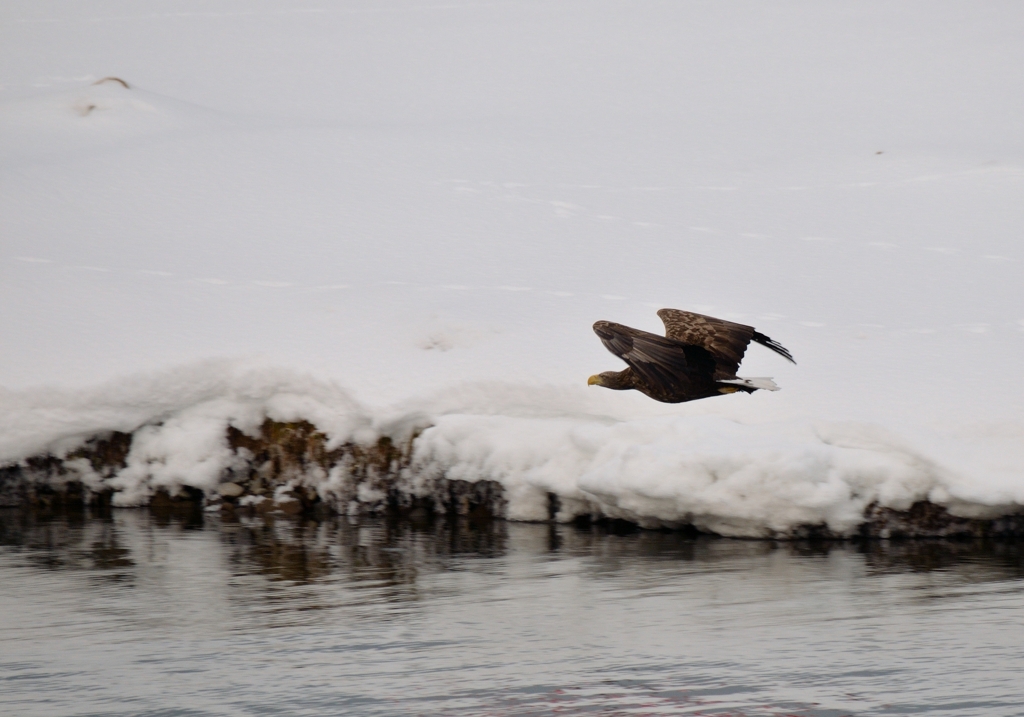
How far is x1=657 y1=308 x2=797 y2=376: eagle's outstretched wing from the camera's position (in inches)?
290

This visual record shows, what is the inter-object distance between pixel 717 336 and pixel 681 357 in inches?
19.0

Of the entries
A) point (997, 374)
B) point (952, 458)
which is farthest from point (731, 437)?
point (997, 374)

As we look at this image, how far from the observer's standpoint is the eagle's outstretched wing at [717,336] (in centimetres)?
737

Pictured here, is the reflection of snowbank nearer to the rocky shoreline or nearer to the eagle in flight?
the rocky shoreline

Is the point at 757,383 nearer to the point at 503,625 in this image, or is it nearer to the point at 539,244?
the point at 503,625

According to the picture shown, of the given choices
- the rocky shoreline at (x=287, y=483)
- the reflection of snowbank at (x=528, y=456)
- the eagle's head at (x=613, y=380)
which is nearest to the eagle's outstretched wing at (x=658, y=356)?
the eagle's head at (x=613, y=380)

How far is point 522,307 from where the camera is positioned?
941cm

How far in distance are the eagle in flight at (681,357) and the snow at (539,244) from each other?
30 centimetres

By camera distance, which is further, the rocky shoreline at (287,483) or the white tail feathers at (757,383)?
the rocky shoreline at (287,483)

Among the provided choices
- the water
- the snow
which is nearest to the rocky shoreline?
the snow

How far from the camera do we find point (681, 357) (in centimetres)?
708

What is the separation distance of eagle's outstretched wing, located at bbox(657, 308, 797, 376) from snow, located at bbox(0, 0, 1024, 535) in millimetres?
405

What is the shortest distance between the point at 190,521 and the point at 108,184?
203 inches

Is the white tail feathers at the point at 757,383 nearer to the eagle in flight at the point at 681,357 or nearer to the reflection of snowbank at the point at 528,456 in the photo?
the eagle in flight at the point at 681,357
